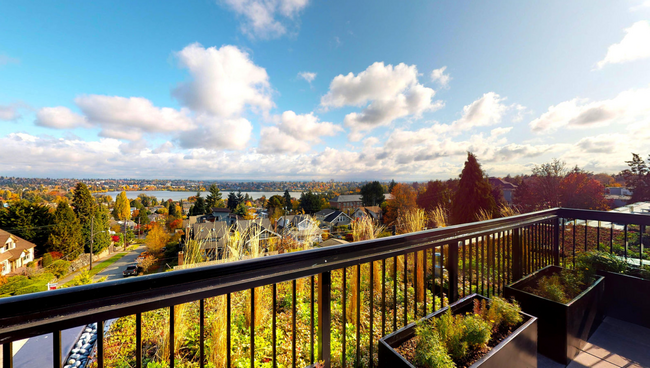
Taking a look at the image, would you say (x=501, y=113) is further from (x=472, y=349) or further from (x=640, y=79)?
(x=472, y=349)

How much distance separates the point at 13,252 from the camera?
16906mm

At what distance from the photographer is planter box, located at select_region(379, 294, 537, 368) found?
1058mm

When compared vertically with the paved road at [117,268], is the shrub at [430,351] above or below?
above

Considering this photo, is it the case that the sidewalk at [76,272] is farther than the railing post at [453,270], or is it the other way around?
the sidewalk at [76,272]

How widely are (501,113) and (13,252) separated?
102 feet

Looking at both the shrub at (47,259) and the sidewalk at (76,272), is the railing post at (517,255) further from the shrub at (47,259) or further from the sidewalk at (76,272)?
the shrub at (47,259)

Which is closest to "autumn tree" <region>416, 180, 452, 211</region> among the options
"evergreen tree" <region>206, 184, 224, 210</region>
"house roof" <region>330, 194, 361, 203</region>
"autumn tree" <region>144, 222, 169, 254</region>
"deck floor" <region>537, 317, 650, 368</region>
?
"deck floor" <region>537, 317, 650, 368</region>

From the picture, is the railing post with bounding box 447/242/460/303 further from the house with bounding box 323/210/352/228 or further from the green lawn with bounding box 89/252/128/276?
the house with bounding box 323/210/352/228

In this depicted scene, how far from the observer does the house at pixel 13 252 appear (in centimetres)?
1575

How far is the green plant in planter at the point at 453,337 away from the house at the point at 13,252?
85.7 feet

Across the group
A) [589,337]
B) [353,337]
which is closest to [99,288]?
[353,337]

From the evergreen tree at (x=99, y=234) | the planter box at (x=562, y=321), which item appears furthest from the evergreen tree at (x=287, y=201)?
the planter box at (x=562, y=321)

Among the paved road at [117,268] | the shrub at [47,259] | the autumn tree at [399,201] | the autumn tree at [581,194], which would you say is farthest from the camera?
the autumn tree at [399,201]

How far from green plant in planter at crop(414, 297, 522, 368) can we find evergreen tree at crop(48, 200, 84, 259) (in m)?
30.9
